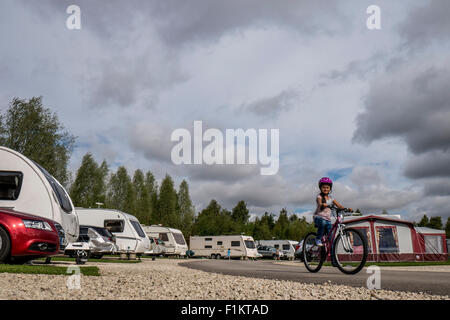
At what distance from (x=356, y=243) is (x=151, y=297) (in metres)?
3.63

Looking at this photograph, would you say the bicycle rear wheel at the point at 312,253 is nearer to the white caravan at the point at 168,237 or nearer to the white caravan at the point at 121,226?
the white caravan at the point at 121,226

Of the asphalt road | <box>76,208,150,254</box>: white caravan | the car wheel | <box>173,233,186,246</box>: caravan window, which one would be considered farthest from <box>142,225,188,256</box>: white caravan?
the car wheel

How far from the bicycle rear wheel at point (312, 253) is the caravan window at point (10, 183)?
566 centimetres

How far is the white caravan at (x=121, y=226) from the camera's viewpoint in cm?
1667

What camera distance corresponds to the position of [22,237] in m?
6.59

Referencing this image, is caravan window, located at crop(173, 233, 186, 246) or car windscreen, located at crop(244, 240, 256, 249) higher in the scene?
caravan window, located at crop(173, 233, 186, 246)

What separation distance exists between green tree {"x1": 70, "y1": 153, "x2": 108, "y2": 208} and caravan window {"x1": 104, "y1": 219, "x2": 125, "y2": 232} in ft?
89.6

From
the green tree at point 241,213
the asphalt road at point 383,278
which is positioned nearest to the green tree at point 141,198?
the green tree at point 241,213

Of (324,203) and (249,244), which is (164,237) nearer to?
(249,244)

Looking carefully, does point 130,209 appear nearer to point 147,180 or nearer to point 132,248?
point 147,180

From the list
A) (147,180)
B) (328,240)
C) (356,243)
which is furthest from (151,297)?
(147,180)

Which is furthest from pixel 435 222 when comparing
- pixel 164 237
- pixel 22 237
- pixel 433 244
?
pixel 22 237

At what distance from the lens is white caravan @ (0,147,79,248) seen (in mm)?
7602

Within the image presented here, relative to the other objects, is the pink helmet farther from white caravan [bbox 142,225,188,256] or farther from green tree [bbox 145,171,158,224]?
green tree [bbox 145,171,158,224]
